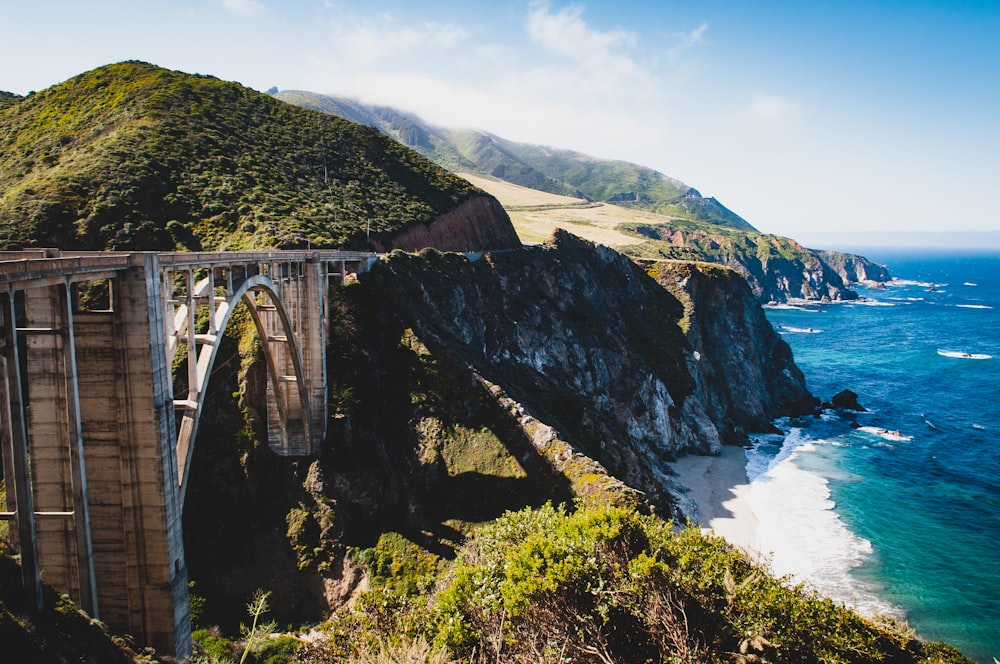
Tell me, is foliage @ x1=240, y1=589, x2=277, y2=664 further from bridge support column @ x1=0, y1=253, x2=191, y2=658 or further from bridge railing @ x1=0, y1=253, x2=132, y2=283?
bridge railing @ x1=0, y1=253, x2=132, y2=283

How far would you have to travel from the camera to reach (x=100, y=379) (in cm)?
1579

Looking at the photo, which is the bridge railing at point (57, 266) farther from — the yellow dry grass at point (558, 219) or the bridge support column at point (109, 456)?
the yellow dry grass at point (558, 219)

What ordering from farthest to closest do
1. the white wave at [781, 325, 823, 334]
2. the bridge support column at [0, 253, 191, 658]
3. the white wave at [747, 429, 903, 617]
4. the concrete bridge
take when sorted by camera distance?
the white wave at [781, 325, 823, 334] → the white wave at [747, 429, 903, 617] → the bridge support column at [0, 253, 191, 658] → the concrete bridge

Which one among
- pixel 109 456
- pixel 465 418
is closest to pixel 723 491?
pixel 465 418

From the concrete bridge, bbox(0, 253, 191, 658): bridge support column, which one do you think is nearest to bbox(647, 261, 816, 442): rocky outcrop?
the concrete bridge

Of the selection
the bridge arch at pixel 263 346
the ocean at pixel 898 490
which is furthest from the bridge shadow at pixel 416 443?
the ocean at pixel 898 490

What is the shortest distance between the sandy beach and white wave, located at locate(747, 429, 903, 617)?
2.42 feet

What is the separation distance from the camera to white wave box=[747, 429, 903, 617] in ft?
118

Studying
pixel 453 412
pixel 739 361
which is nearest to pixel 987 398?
pixel 739 361

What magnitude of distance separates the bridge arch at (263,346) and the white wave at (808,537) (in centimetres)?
2610

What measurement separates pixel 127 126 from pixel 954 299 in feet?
669

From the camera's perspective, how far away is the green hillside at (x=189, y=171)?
42500 mm

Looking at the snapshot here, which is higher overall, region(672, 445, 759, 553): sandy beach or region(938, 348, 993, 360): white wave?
region(938, 348, 993, 360): white wave

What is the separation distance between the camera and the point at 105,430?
52.8 feet
